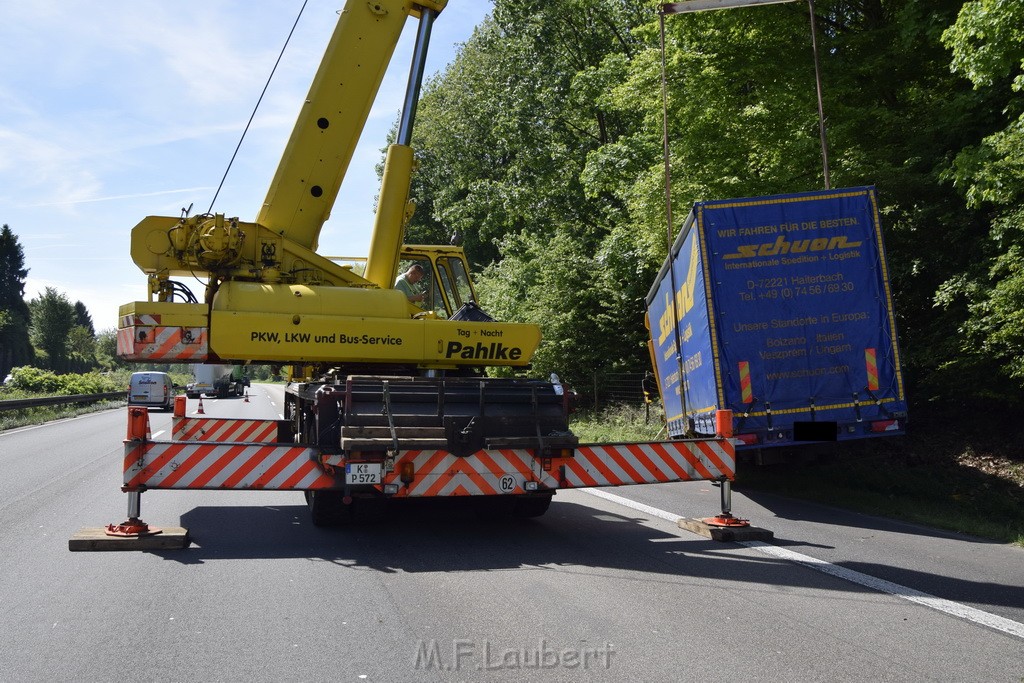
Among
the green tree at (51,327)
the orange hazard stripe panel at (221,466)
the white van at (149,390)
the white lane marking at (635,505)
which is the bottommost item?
the white lane marking at (635,505)

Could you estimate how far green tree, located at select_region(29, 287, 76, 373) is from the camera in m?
106

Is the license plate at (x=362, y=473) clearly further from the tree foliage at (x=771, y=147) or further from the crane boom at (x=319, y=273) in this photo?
the tree foliage at (x=771, y=147)

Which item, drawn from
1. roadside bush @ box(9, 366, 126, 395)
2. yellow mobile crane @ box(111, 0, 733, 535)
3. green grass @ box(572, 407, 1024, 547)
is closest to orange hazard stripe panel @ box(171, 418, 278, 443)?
yellow mobile crane @ box(111, 0, 733, 535)

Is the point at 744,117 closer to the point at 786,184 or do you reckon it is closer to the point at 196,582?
the point at 786,184

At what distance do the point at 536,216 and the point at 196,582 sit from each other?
26.0m

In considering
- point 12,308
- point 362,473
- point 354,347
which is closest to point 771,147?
point 354,347

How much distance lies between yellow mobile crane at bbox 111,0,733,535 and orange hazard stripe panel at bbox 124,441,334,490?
0.04 ft

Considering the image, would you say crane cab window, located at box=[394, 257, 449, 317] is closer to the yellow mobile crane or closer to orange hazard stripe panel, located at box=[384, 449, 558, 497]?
the yellow mobile crane

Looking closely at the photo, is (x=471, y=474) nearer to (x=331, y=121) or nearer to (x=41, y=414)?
(x=331, y=121)

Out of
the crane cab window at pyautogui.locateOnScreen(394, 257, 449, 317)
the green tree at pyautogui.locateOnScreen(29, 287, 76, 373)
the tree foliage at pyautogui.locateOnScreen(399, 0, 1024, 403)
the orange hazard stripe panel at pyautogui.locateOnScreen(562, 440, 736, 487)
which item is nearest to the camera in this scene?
Answer: the orange hazard stripe panel at pyautogui.locateOnScreen(562, 440, 736, 487)

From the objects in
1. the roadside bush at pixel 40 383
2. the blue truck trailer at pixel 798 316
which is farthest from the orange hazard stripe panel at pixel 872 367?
the roadside bush at pixel 40 383

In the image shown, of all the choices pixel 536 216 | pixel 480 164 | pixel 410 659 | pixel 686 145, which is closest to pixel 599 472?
pixel 410 659

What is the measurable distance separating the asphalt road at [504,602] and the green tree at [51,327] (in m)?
110

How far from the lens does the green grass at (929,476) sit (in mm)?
9352
